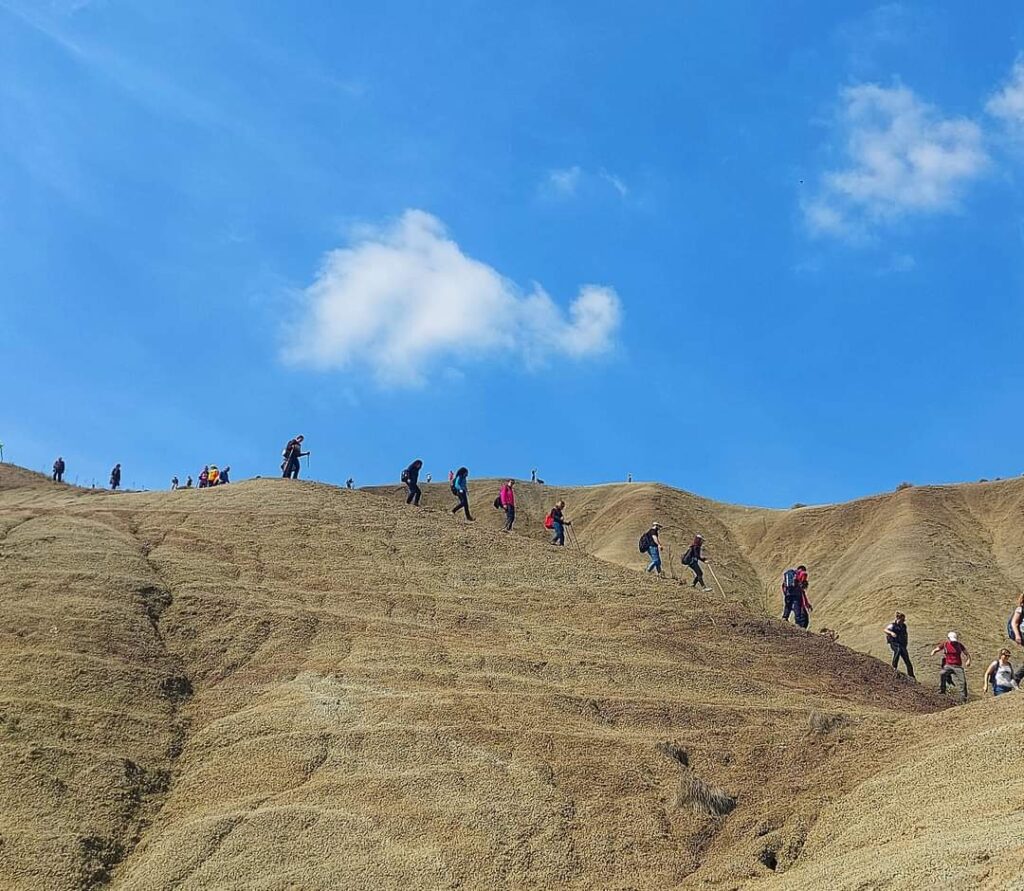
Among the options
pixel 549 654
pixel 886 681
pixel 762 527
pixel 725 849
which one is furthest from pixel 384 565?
pixel 762 527

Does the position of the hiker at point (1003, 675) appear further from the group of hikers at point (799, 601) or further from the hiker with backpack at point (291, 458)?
the hiker with backpack at point (291, 458)

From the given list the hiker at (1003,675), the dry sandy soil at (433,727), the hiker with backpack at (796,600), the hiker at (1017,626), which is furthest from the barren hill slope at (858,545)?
the hiker at (1017,626)

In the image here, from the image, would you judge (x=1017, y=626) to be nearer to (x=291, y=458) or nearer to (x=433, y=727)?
(x=433, y=727)

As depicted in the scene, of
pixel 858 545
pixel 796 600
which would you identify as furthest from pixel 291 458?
pixel 858 545

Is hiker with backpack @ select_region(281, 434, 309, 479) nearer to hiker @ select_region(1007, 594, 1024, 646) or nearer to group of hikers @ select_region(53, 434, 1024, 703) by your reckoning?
group of hikers @ select_region(53, 434, 1024, 703)

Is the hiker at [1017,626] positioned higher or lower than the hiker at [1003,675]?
higher

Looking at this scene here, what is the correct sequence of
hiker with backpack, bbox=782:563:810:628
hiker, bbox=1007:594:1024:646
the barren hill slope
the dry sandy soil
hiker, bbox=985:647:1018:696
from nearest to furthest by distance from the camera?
the dry sandy soil → hiker, bbox=1007:594:1024:646 → hiker, bbox=985:647:1018:696 → hiker with backpack, bbox=782:563:810:628 → the barren hill slope

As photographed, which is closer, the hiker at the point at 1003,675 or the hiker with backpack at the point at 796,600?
the hiker at the point at 1003,675

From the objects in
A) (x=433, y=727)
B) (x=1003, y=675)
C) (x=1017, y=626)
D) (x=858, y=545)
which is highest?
(x=858, y=545)

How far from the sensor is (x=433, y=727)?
15.6 metres

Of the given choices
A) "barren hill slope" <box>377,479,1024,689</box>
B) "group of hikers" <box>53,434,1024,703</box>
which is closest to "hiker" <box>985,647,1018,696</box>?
"group of hikers" <box>53,434,1024,703</box>

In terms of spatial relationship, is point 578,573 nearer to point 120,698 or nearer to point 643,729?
point 643,729

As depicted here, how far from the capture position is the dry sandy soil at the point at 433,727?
40.4 ft

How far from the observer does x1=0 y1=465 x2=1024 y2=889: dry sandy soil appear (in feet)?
40.4
